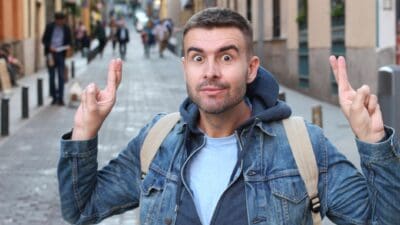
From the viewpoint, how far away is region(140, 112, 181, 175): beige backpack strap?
8.89 ft

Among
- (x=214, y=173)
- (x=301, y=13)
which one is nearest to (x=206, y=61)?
(x=214, y=173)

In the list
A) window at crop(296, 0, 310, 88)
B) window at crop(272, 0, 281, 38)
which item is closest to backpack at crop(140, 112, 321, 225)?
window at crop(296, 0, 310, 88)

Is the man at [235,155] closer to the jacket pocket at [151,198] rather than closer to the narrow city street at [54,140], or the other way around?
the jacket pocket at [151,198]

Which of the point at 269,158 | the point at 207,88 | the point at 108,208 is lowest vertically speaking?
the point at 108,208

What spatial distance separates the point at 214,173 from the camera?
2582 millimetres

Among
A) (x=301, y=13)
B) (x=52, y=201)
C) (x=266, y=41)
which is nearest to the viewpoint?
(x=52, y=201)

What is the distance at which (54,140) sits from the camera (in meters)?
11.8

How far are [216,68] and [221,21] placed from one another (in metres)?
0.15

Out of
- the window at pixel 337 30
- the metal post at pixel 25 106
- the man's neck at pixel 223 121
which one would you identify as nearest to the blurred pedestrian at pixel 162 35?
the window at pixel 337 30

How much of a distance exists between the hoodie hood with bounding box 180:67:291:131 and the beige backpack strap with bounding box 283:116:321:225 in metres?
0.07

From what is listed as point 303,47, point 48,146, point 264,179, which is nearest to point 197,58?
point 264,179

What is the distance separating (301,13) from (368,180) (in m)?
17.3

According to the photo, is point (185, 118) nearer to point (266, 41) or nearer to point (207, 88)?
point (207, 88)

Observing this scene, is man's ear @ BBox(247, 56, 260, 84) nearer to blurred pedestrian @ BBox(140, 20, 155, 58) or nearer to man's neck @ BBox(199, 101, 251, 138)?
man's neck @ BBox(199, 101, 251, 138)
